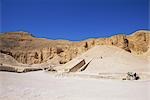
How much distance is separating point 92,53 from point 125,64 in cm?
1151

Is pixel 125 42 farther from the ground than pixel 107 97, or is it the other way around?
pixel 125 42

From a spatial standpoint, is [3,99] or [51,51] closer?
[3,99]

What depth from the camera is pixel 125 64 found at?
2728cm

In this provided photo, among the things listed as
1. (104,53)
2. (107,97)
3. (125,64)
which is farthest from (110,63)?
(107,97)

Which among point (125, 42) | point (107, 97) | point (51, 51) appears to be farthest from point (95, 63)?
point (51, 51)

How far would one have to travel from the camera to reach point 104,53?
123 ft

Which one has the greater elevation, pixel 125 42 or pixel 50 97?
pixel 125 42

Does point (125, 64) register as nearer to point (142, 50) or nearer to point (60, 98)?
point (60, 98)

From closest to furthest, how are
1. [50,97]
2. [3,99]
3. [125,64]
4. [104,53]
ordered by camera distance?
[3,99] < [50,97] < [125,64] < [104,53]

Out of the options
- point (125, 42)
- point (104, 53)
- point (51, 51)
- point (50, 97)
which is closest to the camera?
point (50, 97)

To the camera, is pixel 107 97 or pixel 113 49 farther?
pixel 113 49

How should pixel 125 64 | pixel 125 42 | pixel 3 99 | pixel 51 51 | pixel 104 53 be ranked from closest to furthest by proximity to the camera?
pixel 3 99
pixel 125 64
pixel 104 53
pixel 125 42
pixel 51 51

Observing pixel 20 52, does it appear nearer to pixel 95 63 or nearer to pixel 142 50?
pixel 142 50

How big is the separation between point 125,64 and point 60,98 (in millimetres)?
18860
